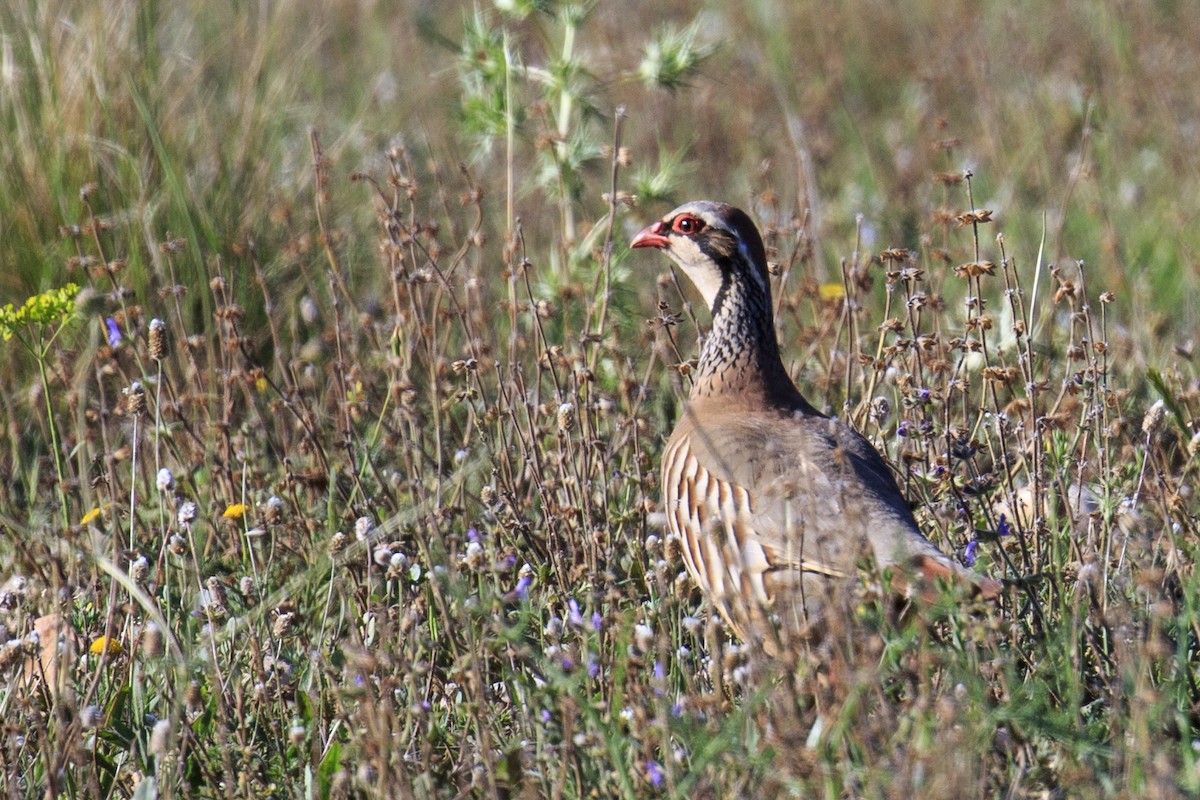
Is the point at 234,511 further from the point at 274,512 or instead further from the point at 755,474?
the point at 755,474

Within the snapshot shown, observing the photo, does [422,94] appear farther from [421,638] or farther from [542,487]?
[421,638]

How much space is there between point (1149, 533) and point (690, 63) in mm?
2286

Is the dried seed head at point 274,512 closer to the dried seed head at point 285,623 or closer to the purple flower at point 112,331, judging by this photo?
the dried seed head at point 285,623

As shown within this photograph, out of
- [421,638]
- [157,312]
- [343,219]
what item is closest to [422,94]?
[343,219]

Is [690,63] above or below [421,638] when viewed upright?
above

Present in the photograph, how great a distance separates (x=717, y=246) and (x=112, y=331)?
1739 millimetres

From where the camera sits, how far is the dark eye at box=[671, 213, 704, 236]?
4492 mm

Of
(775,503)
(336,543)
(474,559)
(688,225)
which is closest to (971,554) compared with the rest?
(775,503)

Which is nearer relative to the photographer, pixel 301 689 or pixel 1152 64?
pixel 301 689

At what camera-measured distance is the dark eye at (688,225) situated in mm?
4492

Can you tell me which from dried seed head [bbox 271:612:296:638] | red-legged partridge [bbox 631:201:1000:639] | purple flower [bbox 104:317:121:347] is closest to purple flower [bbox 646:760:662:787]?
red-legged partridge [bbox 631:201:1000:639]

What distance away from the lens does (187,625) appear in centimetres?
A: 349

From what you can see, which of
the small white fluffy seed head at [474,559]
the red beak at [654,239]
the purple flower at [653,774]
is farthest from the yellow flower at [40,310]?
the purple flower at [653,774]

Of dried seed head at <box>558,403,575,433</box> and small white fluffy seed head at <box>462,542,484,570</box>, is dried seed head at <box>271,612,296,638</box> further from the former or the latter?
dried seed head at <box>558,403,575,433</box>
